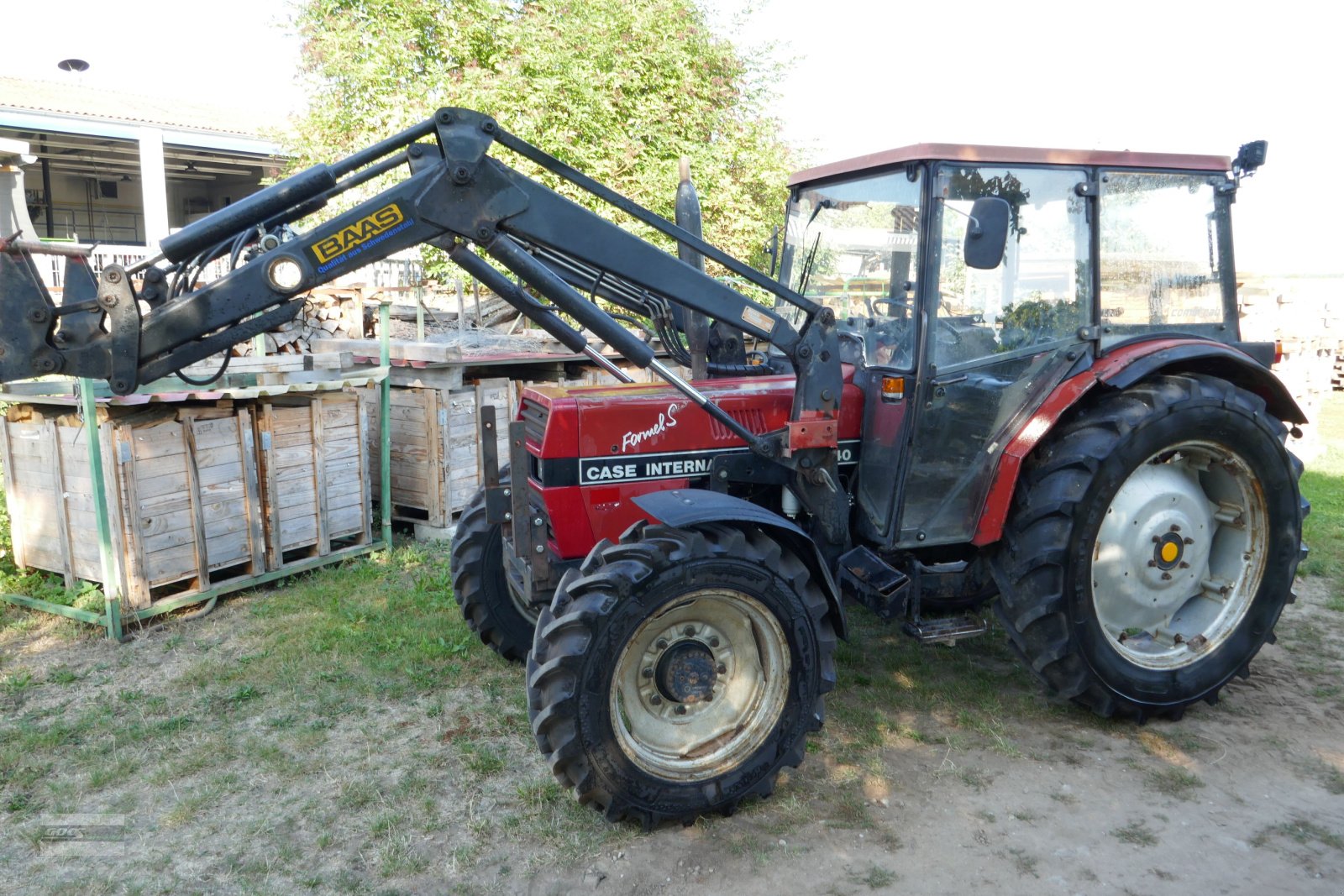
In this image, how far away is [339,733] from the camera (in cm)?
429

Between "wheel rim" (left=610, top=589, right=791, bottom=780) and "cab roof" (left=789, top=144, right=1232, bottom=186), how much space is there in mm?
2020

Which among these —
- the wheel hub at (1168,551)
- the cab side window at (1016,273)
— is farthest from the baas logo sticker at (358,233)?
the wheel hub at (1168,551)

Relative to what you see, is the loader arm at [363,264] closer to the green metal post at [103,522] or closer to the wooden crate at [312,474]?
the green metal post at [103,522]

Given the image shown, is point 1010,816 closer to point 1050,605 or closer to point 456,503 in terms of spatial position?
point 1050,605

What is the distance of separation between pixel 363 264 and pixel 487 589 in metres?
1.97

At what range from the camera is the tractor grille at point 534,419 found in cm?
409

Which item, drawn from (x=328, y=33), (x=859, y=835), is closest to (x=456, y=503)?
(x=859, y=835)

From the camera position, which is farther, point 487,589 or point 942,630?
point 487,589

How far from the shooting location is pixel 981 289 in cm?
417

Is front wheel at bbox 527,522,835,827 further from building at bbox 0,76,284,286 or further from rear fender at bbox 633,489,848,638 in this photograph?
building at bbox 0,76,284,286

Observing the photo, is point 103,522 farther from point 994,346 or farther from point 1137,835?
point 1137,835

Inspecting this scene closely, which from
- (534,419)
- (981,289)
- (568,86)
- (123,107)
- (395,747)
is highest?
(123,107)

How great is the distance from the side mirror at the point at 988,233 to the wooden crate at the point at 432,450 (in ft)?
14.4

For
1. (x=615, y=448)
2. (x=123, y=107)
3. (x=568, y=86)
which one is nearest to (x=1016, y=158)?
(x=615, y=448)
